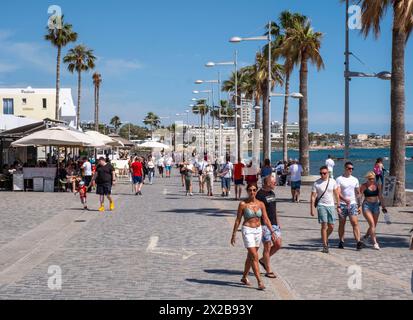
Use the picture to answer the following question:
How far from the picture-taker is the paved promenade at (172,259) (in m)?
8.34

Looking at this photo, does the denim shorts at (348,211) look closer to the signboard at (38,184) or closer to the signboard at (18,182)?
the signboard at (38,184)

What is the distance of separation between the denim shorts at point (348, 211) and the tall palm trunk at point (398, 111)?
878 cm

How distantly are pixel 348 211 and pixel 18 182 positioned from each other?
1913 cm

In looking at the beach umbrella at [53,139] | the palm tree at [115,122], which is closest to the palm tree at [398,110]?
the beach umbrella at [53,139]

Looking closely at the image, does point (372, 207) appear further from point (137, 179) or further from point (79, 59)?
point (79, 59)

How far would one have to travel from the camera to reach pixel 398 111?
20.4 metres

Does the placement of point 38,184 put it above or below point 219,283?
above

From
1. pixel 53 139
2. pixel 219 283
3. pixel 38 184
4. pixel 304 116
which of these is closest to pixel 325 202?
pixel 219 283

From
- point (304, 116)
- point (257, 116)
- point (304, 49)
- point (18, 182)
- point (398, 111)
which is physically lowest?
point (18, 182)

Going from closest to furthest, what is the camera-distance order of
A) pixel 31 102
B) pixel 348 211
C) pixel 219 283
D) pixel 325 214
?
1. pixel 219 283
2. pixel 325 214
3. pixel 348 211
4. pixel 31 102

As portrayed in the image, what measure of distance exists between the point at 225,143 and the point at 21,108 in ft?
92.8

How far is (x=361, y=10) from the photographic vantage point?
19828mm
